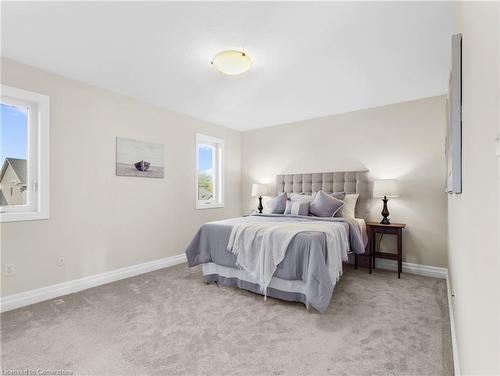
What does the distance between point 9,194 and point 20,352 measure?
1640 mm

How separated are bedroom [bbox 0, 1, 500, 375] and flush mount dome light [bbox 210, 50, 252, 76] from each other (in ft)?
0.06

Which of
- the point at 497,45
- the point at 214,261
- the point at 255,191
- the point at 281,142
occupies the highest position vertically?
the point at 281,142

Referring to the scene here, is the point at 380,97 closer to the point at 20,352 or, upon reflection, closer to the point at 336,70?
the point at 336,70

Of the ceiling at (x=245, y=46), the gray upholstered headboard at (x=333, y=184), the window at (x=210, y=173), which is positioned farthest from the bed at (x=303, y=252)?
the ceiling at (x=245, y=46)

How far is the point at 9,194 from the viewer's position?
2693mm

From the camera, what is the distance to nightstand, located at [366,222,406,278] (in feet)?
11.2

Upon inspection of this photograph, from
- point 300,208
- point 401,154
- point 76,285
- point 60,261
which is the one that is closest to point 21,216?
point 60,261

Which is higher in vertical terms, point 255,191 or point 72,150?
point 72,150

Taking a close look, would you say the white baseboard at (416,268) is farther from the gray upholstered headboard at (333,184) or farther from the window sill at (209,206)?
the window sill at (209,206)

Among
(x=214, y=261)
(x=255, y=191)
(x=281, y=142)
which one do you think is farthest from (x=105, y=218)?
(x=281, y=142)

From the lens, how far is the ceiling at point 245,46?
1.94 m

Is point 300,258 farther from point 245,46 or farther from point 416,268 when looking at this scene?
point 416,268

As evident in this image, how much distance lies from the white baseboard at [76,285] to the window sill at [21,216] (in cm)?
75

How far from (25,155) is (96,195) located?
0.81 metres
